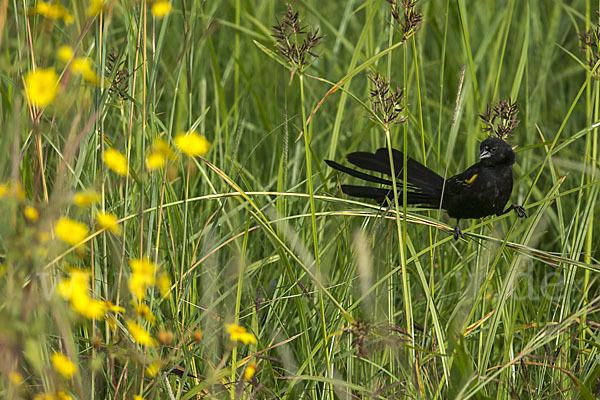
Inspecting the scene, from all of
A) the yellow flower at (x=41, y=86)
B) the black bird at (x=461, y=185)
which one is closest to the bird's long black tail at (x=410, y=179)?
the black bird at (x=461, y=185)

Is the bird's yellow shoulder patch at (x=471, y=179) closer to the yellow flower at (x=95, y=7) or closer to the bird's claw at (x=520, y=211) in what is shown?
Result: the bird's claw at (x=520, y=211)

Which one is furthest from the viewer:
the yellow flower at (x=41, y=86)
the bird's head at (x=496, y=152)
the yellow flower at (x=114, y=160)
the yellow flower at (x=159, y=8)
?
the bird's head at (x=496, y=152)

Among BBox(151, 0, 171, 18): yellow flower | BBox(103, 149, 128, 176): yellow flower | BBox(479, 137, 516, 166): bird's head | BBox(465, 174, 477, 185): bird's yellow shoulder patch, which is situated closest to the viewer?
BBox(103, 149, 128, 176): yellow flower

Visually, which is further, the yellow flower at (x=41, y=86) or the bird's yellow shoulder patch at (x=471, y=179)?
the bird's yellow shoulder patch at (x=471, y=179)

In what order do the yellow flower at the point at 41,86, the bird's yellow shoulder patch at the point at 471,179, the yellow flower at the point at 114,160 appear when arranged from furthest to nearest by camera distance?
the bird's yellow shoulder patch at the point at 471,179
the yellow flower at the point at 114,160
the yellow flower at the point at 41,86

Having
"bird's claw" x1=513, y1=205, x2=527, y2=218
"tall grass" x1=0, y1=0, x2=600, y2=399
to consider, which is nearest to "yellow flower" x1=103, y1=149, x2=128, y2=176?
"tall grass" x1=0, y1=0, x2=600, y2=399

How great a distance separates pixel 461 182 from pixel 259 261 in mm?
584

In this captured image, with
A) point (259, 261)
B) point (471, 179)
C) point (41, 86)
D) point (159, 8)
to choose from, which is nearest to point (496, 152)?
point (471, 179)

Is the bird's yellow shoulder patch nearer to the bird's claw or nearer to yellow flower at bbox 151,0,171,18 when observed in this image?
the bird's claw

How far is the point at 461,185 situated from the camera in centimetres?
187

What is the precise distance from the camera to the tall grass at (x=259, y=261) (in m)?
1.31

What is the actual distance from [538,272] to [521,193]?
0.49 m

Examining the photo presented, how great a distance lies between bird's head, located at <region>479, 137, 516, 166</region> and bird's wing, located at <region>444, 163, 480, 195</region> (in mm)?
67

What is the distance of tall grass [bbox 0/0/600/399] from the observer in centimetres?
131
